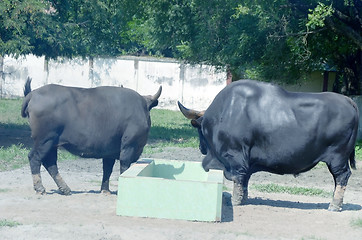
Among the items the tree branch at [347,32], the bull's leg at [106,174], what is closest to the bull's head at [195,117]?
the bull's leg at [106,174]

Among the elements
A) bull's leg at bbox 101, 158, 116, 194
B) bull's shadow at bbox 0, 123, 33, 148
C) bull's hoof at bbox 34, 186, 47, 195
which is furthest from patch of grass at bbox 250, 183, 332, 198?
bull's shadow at bbox 0, 123, 33, 148

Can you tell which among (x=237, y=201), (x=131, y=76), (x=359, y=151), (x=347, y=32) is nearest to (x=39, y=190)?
(x=237, y=201)

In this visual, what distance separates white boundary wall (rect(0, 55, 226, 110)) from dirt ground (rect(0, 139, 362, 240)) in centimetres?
1889

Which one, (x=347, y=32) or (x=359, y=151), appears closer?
(x=347, y=32)

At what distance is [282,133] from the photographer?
29.5ft

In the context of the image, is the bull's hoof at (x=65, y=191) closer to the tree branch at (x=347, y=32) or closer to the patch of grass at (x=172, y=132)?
the patch of grass at (x=172, y=132)

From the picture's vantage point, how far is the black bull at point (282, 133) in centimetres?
898

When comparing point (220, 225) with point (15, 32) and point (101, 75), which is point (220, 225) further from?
point (101, 75)

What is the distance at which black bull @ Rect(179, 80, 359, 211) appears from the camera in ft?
29.5

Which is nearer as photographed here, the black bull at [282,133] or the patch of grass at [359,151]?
the black bull at [282,133]

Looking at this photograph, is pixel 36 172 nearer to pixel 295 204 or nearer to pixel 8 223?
pixel 8 223

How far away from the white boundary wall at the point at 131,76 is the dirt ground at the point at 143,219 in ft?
62.0

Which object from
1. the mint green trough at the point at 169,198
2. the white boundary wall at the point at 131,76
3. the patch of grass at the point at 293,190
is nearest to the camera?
the mint green trough at the point at 169,198

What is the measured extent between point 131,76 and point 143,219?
23.0 m
